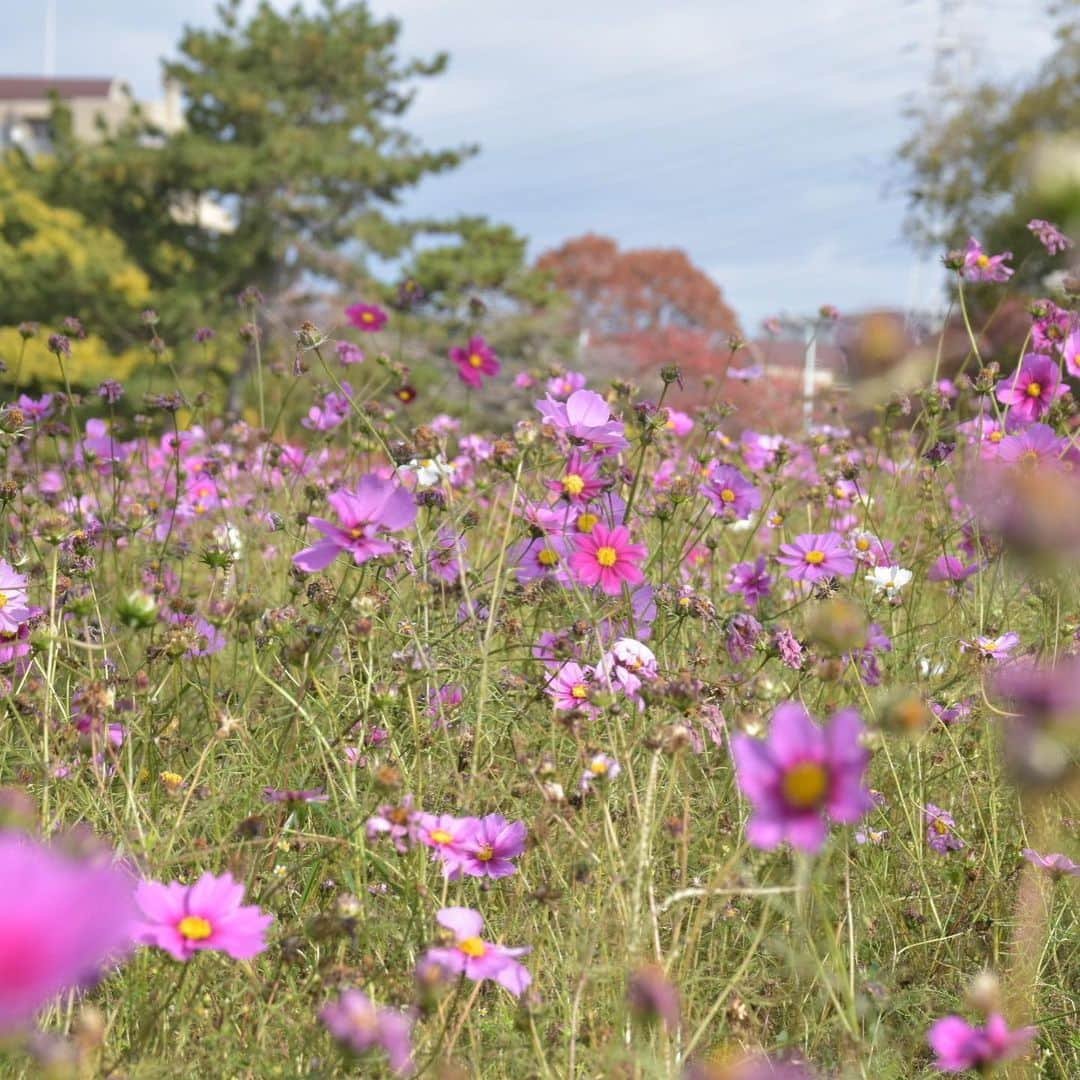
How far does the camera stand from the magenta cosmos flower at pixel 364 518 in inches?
44.3

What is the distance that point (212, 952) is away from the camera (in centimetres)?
112

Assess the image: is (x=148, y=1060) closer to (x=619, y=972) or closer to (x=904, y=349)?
(x=619, y=972)

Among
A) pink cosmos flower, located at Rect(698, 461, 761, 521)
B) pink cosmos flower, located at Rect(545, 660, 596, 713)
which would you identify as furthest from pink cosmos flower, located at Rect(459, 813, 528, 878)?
pink cosmos flower, located at Rect(698, 461, 761, 521)

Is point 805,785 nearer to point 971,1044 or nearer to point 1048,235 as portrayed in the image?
point 971,1044

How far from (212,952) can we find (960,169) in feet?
55.1

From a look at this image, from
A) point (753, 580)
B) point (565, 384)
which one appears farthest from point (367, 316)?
point (753, 580)

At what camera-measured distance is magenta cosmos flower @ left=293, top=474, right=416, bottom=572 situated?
3.69 ft

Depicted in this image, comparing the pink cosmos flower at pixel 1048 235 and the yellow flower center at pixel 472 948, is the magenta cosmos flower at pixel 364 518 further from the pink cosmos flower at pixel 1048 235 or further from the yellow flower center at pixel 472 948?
the pink cosmos flower at pixel 1048 235

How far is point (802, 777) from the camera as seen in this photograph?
720 millimetres

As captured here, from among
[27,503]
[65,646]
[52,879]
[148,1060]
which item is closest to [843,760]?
[52,879]

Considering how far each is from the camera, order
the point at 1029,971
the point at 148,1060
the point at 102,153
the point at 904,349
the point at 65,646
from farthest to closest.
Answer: the point at 102,153 < the point at 904,349 < the point at 65,646 < the point at 1029,971 < the point at 148,1060

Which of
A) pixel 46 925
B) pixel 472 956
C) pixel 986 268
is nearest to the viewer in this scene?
pixel 46 925

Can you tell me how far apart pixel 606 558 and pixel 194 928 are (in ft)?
2.34

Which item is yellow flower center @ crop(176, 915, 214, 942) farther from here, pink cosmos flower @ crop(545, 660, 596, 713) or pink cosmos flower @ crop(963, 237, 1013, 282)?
pink cosmos flower @ crop(963, 237, 1013, 282)
